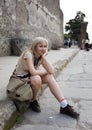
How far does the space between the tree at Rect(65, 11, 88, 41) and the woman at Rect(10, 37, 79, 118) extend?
5396 cm

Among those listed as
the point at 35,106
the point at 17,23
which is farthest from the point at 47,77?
the point at 17,23

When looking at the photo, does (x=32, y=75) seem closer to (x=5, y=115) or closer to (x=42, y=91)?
(x=5, y=115)

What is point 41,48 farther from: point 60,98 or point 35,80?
point 60,98

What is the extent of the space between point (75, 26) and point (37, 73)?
58.1m

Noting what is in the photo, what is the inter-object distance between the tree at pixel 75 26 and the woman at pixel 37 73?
5396 cm

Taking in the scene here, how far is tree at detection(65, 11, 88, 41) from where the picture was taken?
196 feet

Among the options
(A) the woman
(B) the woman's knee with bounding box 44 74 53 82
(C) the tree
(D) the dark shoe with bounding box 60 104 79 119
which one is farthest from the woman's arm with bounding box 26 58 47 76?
(C) the tree

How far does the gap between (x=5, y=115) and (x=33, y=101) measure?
0.63 m

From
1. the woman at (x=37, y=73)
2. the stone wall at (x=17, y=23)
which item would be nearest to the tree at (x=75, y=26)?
the stone wall at (x=17, y=23)

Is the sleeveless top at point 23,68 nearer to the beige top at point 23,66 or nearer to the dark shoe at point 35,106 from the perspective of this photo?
the beige top at point 23,66

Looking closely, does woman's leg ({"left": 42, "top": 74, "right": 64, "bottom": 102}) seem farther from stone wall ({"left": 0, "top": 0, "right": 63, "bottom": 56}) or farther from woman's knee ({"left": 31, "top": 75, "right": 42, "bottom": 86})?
stone wall ({"left": 0, "top": 0, "right": 63, "bottom": 56})

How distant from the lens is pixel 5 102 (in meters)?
3.39

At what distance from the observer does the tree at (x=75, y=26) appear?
5959 centimetres

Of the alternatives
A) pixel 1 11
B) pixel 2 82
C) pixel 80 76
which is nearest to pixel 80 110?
pixel 2 82
